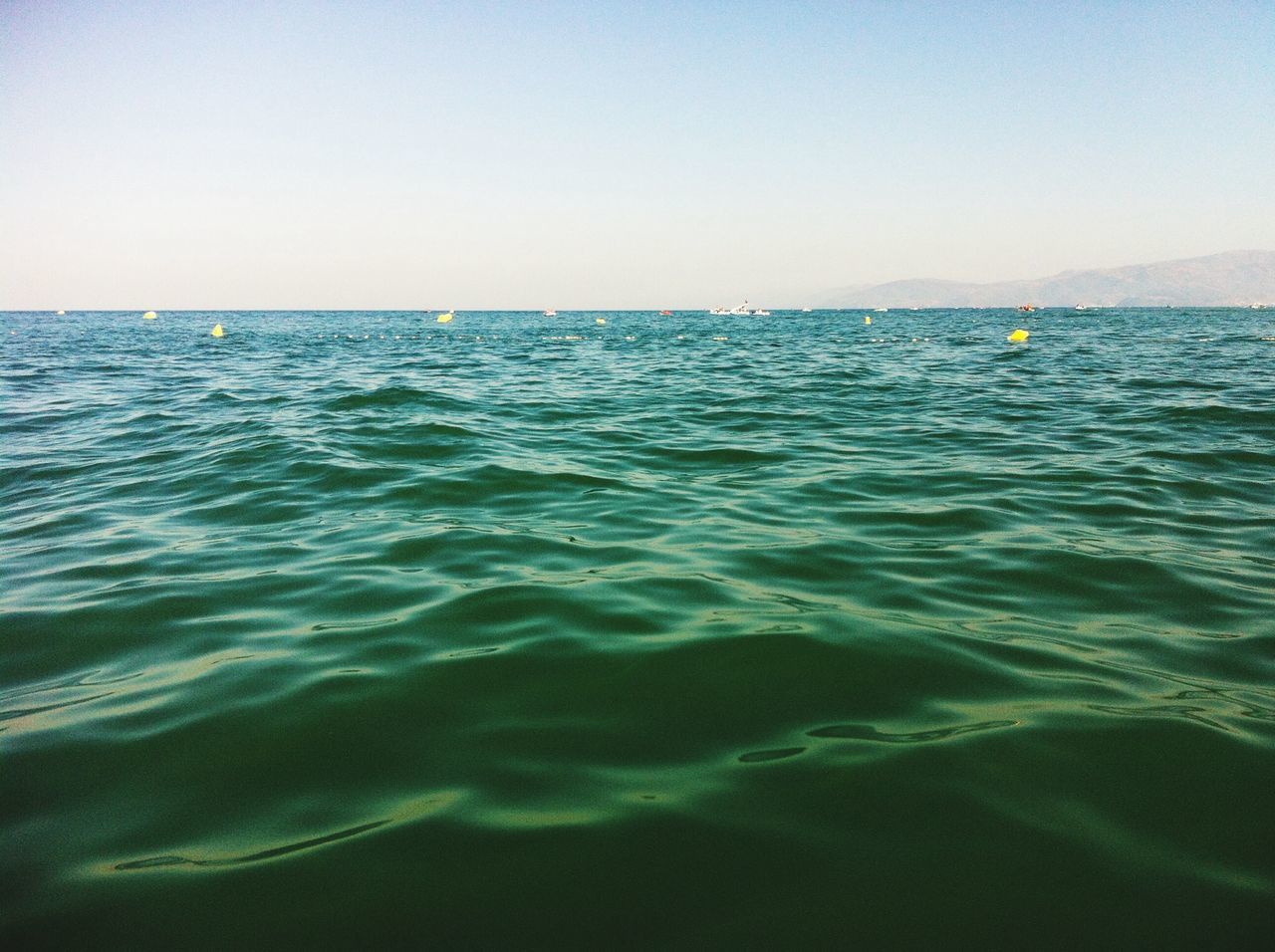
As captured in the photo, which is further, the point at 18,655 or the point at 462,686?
the point at 18,655

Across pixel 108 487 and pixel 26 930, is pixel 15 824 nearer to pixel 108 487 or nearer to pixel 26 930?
pixel 26 930

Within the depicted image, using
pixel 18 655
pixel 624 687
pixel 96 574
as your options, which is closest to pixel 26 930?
pixel 624 687

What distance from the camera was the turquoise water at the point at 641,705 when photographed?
183 cm


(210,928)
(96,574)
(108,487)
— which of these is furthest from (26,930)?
(108,487)

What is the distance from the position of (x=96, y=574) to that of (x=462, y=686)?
3.18 m

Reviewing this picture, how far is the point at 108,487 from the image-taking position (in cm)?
689

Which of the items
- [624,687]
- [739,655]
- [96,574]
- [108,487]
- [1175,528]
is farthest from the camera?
[108,487]

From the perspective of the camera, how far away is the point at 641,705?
2807 mm

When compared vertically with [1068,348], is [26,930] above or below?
below

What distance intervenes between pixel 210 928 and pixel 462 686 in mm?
1280

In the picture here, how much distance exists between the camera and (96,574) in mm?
4488

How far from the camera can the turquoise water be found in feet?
6.01

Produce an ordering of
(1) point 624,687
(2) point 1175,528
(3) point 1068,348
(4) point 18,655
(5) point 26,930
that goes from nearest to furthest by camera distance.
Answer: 1. (5) point 26,930
2. (1) point 624,687
3. (4) point 18,655
4. (2) point 1175,528
5. (3) point 1068,348

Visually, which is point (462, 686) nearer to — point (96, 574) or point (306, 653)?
point (306, 653)
